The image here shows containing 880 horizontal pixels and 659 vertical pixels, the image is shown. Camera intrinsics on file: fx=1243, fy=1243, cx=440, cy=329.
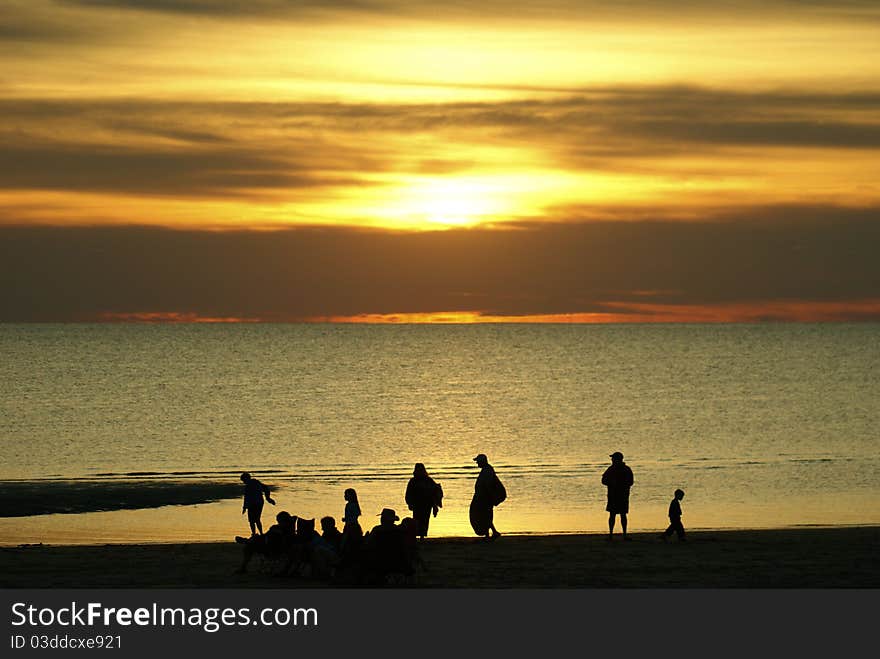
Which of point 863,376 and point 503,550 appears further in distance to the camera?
point 863,376

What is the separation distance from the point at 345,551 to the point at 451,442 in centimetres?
5216

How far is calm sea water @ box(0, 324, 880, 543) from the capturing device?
39.1 metres

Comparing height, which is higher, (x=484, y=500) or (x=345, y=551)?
(x=484, y=500)

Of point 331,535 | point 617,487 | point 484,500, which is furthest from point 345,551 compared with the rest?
point 617,487

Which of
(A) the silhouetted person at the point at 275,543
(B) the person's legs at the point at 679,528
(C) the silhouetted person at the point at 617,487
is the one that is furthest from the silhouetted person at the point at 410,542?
(B) the person's legs at the point at 679,528

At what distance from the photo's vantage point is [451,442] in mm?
72375

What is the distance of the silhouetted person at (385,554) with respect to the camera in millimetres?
19984

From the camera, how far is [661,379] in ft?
488

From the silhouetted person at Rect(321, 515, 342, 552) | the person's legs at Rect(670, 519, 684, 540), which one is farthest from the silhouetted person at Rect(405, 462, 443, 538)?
the person's legs at Rect(670, 519, 684, 540)

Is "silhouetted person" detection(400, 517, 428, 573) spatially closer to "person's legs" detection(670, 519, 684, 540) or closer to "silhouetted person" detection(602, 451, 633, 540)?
"silhouetted person" detection(602, 451, 633, 540)

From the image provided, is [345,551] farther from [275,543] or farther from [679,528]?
[679,528]

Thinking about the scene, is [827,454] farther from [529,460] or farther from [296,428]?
[296,428]
